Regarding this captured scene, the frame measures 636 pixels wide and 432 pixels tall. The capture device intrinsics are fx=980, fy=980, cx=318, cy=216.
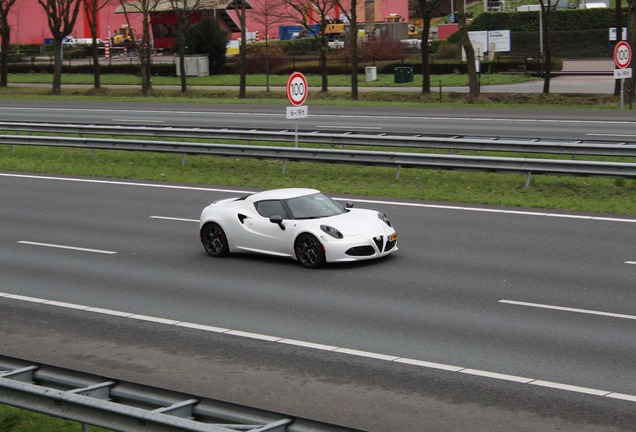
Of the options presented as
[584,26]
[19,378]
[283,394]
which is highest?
[584,26]

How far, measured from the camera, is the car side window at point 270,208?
15714 millimetres

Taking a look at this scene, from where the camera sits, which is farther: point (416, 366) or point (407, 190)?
point (407, 190)

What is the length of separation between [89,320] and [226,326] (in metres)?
1.90

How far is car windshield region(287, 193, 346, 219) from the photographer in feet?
51.0

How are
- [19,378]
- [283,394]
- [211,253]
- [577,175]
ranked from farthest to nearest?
[577,175], [211,253], [283,394], [19,378]

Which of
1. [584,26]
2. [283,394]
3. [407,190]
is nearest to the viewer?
[283,394]

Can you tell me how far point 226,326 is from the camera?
40.3 feet

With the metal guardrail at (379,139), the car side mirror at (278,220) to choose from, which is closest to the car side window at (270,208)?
the car side mirror at (278,220)

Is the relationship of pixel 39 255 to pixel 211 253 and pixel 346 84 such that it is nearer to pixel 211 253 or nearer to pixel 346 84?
pixel 211 253

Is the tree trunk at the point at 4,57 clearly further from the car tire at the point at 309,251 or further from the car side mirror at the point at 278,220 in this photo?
the car tire at the point at 309,251

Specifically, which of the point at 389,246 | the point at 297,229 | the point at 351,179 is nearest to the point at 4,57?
the point at 351,179

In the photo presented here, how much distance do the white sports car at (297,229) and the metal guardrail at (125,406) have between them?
7894mm

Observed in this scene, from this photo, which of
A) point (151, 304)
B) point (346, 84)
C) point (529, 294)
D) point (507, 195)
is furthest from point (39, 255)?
point (346, 84)

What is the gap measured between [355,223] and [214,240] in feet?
8.39
